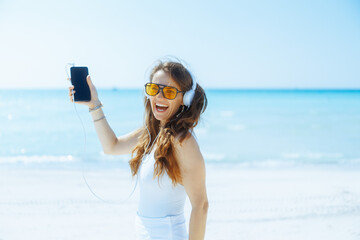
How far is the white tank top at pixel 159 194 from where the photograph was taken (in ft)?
6.48

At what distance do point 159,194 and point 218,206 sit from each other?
4160mm

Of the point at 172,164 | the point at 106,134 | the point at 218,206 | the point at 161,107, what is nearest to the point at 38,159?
the point at 218,206

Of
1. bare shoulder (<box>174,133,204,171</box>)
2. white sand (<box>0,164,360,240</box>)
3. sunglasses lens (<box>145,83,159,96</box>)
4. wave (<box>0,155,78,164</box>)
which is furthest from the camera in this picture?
wave (<box>0,155,78,164</box>)

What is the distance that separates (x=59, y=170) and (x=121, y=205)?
12.2ft

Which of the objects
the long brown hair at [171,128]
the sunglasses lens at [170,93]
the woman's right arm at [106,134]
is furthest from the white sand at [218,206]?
the sunglasses lens at [170,93]

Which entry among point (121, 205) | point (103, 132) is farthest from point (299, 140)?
point (103, 132)

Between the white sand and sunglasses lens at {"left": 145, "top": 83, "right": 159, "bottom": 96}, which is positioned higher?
sunglasses lens at {"left": 145, "top": 83, "right": 159, "bottom": 96}

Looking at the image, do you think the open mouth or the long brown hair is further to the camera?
the open mouth

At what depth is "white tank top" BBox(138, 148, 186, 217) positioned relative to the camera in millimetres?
1977

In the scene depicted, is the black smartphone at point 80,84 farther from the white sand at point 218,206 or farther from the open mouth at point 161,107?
the white sand at point 218,206

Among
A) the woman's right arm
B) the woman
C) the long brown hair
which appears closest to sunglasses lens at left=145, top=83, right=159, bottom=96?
the woman

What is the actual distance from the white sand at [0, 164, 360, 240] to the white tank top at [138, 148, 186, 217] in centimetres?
292

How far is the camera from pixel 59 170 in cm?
881

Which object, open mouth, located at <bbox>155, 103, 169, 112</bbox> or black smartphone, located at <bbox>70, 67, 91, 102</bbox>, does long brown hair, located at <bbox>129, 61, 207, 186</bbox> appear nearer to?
open mouth, located at <bbox>155, 103, 169, 112</bbox>
